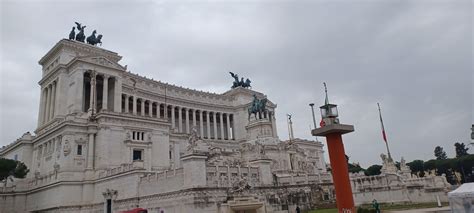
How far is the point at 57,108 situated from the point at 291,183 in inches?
1824

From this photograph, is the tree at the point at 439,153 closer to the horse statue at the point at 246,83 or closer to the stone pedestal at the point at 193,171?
the horse statue at the point at 246,83

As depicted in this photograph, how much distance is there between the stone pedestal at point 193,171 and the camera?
37188 millimetres

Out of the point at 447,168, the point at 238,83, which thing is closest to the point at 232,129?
the point at 238,83

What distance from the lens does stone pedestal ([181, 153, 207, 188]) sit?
37188 millimetres

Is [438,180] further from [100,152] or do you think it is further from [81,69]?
[81,69]

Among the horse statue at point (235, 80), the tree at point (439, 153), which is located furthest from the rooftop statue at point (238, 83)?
the tree at point (439, 153)

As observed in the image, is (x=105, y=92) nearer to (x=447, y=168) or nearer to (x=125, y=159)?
(x=125, y=159)

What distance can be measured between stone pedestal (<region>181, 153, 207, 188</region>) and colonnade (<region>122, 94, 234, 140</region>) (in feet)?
157

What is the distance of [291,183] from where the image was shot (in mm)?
49438

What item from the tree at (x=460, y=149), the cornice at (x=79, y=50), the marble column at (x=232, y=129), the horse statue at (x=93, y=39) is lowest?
the tree at (x=460, y=149)

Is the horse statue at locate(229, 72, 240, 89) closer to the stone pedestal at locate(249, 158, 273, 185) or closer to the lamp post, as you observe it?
the stone pedestal at locate(249, 158, 273, 185)

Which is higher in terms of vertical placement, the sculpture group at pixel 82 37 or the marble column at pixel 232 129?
the sculpture group at pixel 82 37

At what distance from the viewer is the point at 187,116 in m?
99.6

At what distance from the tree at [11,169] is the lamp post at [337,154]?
51605mm
